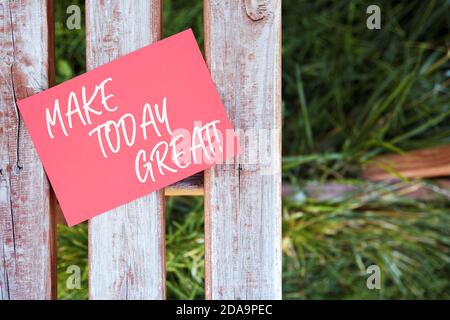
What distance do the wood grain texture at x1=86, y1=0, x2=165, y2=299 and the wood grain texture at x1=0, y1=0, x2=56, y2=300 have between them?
0.21ft

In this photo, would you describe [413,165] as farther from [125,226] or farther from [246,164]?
[125,226]

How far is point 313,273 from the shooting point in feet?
3.66

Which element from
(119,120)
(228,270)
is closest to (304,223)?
(228,270)

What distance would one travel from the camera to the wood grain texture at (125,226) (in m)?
0.57

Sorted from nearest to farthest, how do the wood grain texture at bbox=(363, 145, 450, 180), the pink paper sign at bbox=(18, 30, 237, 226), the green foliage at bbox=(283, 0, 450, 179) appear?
the pink paper sign at bbox=(18, 30, 237, 226) → the wood grain texture at bbox=(363, 145, 450, 180) → the green foliage at bbox=(283, 0, 450, 179)

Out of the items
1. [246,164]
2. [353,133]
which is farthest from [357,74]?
[246,164]

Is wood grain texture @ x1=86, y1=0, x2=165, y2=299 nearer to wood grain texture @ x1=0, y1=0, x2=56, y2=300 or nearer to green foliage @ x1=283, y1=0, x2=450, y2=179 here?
wood grain texture @ x1=0, y1=0, x2=56, y2=300

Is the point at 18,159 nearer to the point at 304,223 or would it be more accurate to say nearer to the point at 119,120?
the point at 119,120

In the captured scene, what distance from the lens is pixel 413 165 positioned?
986 millimetres

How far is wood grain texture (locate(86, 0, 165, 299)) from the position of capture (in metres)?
0.57

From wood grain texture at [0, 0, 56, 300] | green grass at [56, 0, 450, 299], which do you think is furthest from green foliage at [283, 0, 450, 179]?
wood grain texture at [0, 0, 56, 300]

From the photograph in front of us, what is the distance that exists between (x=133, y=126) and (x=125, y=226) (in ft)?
0.42

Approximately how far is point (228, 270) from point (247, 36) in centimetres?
30
